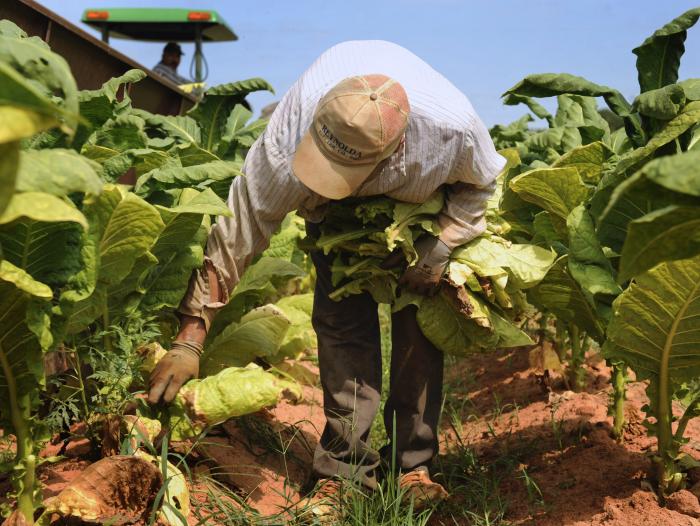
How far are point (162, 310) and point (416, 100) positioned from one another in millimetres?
1143

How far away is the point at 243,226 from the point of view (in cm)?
307

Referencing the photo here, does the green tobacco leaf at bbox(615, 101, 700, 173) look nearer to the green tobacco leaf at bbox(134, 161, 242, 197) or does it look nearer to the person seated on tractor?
the green tobacco leaf at bbox(134, 161, 242, 197)

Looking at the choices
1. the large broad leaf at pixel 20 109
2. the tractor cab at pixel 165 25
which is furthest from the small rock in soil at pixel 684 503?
the tractor cab at pixel 165 25

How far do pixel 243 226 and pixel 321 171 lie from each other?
42 cm

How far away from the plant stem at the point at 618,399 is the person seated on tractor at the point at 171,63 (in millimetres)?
9766

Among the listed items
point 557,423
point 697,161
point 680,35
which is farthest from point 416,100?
point 557,423

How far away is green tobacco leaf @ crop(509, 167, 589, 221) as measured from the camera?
10.2ft

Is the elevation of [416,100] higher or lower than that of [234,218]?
higher

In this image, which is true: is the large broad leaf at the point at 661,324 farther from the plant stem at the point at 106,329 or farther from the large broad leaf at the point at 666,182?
the plant stem at the point at 106,329

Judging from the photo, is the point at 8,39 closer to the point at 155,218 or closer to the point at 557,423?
the point at 155,218

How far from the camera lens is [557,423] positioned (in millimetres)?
3926

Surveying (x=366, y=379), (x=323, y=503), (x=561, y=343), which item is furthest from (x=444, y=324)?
(x=561, y=343)

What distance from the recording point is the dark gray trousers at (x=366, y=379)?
11.0 ft

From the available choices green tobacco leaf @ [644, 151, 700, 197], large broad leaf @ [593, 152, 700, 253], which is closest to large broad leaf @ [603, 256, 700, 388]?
large broad leaf @ [593, 152, 700, 253]
